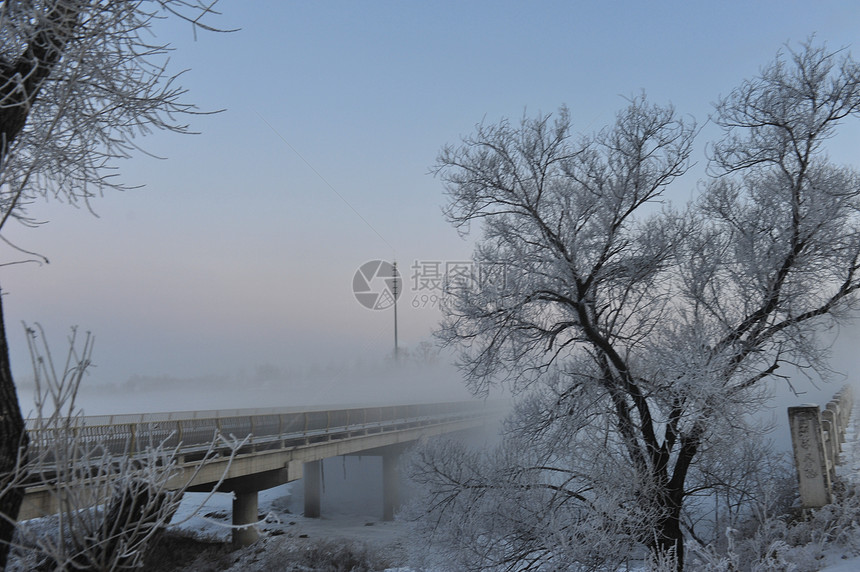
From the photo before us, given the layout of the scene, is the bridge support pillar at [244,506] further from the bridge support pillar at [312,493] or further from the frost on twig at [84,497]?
the frost on twig at [84,497]

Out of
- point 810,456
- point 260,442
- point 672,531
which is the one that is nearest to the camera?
point 810,456

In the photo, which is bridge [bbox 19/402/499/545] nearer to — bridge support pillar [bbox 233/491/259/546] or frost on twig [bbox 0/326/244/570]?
bridge support pillar [bbox 233/491/259/546]

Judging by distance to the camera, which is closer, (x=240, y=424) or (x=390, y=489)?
(x=240, y=424)

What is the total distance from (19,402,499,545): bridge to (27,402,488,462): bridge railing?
0.03 m

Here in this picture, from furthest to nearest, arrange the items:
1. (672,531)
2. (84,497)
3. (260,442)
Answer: (260,442) < (672,531) < (84,497)

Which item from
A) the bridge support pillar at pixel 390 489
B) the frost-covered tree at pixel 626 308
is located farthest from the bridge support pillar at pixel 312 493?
the frost-covered tree at pixel 626 308

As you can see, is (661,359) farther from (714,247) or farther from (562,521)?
(562,521)

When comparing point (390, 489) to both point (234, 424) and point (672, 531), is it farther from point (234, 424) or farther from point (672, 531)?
point (672, 531)

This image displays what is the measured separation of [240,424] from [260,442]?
1.14 m

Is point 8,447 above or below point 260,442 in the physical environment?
above

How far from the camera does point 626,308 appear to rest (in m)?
10.9

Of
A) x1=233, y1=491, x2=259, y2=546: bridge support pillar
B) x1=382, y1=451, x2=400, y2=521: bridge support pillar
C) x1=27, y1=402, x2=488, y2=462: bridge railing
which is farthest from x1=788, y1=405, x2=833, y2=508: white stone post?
x1=382, y1=451, x2=400, y2=521: bridge support pillar

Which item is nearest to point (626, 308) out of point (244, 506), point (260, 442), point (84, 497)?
point (84, 497)

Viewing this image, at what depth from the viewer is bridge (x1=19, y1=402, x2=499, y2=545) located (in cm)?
1446
